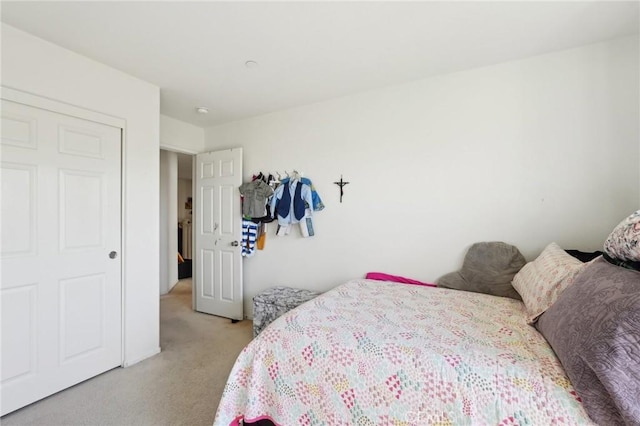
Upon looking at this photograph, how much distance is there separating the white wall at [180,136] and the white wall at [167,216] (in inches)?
40.8

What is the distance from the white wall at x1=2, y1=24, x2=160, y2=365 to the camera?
1.92 metres

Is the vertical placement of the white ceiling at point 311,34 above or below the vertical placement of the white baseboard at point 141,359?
above

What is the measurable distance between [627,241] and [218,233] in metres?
3.31

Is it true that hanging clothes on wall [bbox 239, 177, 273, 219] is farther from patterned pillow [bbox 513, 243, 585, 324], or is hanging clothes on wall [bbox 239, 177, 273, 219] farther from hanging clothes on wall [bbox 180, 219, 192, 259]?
hanging clothes on wall [bbox 180, 219, 192, 259]

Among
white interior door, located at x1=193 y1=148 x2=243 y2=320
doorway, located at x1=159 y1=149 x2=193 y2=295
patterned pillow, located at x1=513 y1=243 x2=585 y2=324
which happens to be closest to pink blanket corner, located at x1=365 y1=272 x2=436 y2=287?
patterned pillow, located at x1=513 y1=243 x2=585 y2=324

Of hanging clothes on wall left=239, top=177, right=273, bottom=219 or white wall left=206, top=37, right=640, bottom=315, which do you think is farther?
hanging clothes on wall left=239, top=177, right=273, bottom=219

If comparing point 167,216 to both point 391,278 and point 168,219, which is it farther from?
point 391,278

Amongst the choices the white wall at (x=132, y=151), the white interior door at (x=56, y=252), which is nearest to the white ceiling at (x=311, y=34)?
the white wall at (x=132, y=151)

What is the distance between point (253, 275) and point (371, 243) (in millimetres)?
1492

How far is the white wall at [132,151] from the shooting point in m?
1.92

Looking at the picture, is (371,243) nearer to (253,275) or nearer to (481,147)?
(481,147)

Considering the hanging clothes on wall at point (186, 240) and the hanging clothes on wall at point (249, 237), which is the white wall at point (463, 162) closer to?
the hanging clothes on wall at point (249, 237)

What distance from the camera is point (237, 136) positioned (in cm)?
344

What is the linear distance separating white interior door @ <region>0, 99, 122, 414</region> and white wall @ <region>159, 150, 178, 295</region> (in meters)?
2.29
